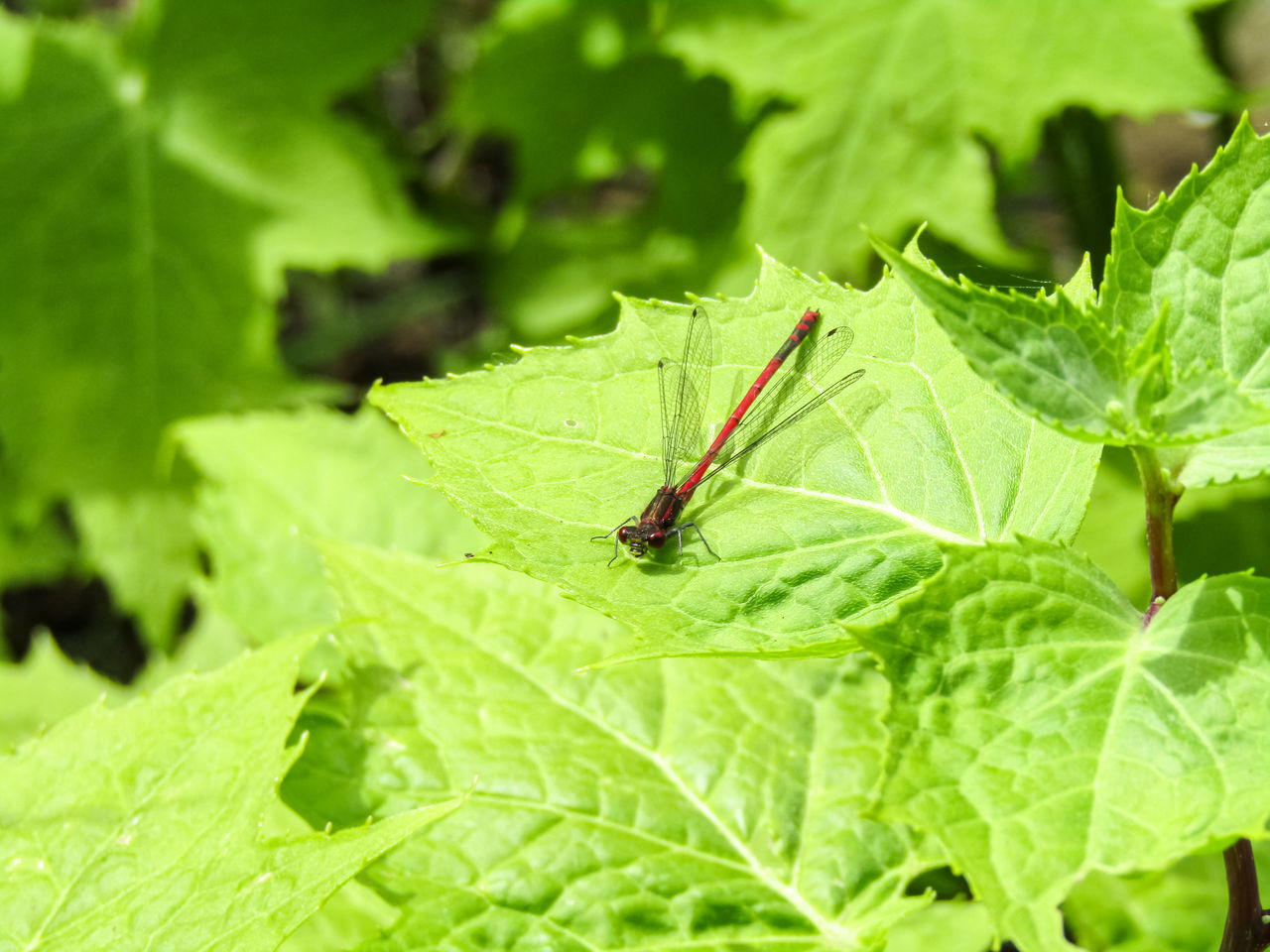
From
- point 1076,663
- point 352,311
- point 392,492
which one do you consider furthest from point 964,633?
point 352,311

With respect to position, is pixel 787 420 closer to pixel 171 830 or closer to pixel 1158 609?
pixel 1158 609

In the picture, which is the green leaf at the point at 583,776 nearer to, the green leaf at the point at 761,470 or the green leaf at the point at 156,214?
the green leaf at the point at 761,470

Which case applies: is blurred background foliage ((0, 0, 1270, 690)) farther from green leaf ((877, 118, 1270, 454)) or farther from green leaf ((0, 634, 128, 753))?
green leaf ((877, 118, 1270, 454))

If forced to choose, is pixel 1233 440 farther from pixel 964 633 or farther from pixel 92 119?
pixel 92 119

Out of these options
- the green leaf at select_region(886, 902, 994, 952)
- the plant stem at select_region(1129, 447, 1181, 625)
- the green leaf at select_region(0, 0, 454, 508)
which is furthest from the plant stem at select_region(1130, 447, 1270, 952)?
the green leaf at select_region(0, 0, 454, 508)

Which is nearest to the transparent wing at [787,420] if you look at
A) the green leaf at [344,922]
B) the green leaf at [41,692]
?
the green leaf at [344,922]
